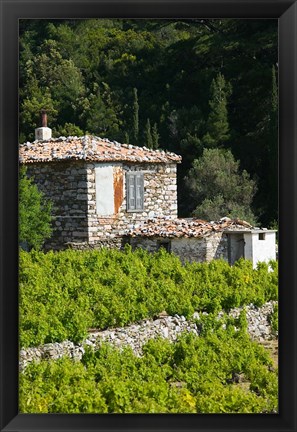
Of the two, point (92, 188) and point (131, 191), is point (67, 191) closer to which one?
point (92, 188)

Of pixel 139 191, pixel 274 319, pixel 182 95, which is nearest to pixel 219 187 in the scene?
pixel 139 191

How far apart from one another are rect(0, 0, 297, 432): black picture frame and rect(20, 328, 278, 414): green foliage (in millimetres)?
509

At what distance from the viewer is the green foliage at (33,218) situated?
7.27 metres

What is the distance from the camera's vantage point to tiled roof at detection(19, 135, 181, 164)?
820 cm

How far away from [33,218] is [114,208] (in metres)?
1.06

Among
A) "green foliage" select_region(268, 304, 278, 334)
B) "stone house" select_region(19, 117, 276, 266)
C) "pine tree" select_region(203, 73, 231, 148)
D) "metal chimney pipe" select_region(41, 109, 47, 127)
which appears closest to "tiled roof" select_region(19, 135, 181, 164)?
"stone house" select_region(19, 117, 276, 266)

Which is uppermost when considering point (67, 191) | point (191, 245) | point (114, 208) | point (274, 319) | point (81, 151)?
point (81, 151)

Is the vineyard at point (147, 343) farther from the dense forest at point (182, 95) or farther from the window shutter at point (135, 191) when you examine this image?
the dense forest at point (182, 95)

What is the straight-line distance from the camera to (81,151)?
8.27 meters

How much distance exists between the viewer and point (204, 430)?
3264mm

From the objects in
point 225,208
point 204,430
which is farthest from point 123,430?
point 225,208

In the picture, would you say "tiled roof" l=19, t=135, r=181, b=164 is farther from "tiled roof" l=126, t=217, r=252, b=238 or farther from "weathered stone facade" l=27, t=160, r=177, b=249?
"tiled roof" l=126, t=217, r=252, b=238

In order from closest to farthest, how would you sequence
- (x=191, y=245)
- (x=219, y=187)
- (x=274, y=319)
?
(x=274, y=319) < (x=191, y=245) < (x=219, y=187)
